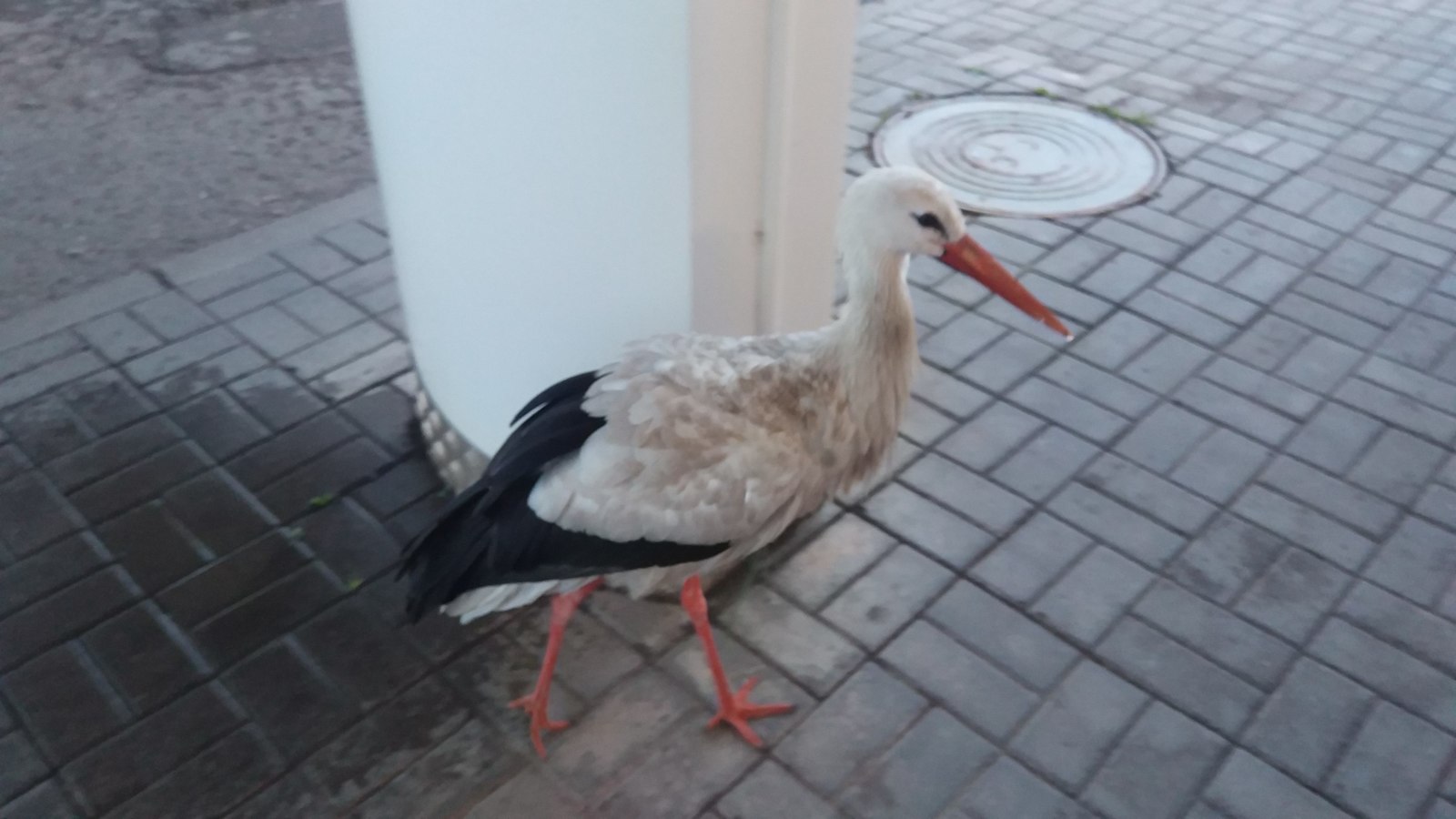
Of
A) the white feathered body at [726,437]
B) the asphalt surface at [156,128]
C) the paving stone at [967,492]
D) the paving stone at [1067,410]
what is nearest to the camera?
the white feathered body at [726,437]

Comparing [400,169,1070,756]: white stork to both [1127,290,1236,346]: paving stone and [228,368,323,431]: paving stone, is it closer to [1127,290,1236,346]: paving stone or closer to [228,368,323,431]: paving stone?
[228,368,323,431]: paving stone

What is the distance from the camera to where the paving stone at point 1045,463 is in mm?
3320

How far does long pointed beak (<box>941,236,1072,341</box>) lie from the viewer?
2.44 m

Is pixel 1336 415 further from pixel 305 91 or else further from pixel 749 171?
pixel 305 91

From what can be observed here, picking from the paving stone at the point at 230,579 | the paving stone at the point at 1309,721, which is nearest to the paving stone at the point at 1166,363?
the paving stone at the point at 1309,721

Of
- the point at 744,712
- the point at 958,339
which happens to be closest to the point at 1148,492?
the point at 958,339

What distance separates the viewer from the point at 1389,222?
15.0ft

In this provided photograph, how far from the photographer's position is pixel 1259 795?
8.21 feet

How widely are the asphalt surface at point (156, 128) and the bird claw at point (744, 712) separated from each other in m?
3.11

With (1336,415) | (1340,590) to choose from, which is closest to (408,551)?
(1340,590)

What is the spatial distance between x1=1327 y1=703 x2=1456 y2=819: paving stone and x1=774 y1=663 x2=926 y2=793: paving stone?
0.96 metres

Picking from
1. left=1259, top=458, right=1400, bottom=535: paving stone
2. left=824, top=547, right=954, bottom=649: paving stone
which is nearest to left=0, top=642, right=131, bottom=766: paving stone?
left=824, top=547, right=954, bottom=649: paving stone

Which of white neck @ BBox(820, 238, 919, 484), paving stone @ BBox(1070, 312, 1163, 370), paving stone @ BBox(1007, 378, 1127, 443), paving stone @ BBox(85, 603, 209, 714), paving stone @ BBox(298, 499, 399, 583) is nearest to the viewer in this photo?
white neck @ BBox(820, 238, 919, 484)

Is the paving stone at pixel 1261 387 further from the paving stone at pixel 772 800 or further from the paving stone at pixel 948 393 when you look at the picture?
the paving stone at pixel 772 800
